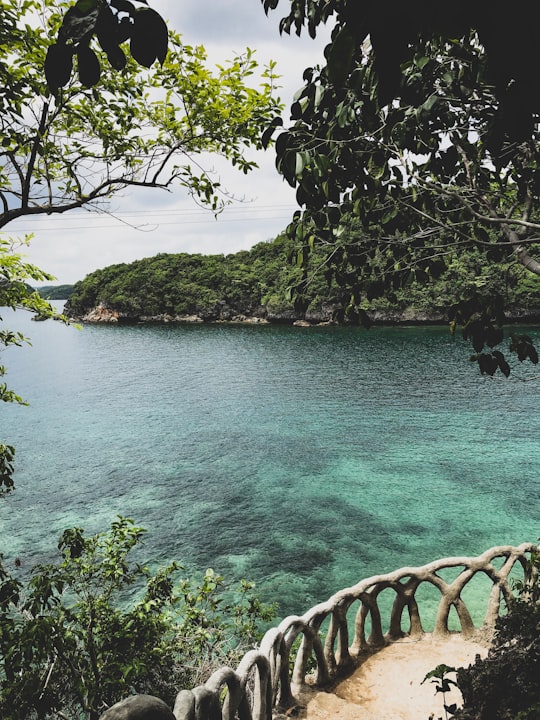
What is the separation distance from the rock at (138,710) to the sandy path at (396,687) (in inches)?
113

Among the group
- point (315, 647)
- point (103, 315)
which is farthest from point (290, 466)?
point (103, 315)

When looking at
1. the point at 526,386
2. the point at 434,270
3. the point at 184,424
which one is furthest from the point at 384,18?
the point at 526,386

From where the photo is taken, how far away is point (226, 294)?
8388 centimetres

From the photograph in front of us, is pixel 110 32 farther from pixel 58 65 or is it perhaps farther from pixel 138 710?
pixel 138 710

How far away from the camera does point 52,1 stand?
3668 millimetres

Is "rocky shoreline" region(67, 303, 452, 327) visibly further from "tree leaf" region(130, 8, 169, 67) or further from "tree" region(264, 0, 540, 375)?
"tree leaf" region(130, 8, 169, 67)

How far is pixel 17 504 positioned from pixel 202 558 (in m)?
8.23

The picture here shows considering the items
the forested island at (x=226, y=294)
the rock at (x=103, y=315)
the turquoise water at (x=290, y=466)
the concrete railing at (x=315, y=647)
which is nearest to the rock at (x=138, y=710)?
the concrete railing at (x=315, y=647)

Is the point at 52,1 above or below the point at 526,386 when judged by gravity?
above

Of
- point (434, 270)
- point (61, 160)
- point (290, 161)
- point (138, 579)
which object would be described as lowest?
point (138, 579)

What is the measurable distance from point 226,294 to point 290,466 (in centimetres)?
6686

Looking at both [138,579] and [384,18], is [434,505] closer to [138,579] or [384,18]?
[138,579]

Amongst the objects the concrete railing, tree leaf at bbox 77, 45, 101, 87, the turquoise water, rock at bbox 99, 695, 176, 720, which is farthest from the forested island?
tree leaf at bbox 77, 45, 101, 87

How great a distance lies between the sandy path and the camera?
16.6 ft
